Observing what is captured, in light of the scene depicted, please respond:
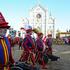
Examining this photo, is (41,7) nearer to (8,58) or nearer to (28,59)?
(28,59)

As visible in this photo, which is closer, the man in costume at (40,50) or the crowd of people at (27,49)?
the crowd of people at (27,49)

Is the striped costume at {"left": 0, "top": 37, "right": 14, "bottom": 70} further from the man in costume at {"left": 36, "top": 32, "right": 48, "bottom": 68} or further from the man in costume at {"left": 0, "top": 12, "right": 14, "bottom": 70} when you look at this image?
the man in costume at {"left": 36, "top": 32, "right": 48, "bottom": 68}

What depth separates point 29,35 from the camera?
13.4 metres

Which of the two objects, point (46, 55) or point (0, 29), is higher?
point (0, 29)

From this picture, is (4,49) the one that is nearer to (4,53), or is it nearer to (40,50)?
(4,53)

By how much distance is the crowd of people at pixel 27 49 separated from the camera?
596cm

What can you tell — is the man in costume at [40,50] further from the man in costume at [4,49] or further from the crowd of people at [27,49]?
the man in costume at [4,49]

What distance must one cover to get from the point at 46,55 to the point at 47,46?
9.21 ft

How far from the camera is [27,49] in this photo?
44.6ft

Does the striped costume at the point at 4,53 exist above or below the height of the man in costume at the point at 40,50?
above

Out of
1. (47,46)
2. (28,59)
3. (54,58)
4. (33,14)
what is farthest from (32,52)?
(33,14)

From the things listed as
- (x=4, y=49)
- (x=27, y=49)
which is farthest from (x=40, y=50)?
(x=4, y=49)

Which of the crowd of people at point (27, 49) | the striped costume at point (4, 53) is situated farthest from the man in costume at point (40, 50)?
the striped costume at point (4, 53)

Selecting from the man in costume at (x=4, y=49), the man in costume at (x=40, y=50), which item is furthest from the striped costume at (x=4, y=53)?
the man in costume at (x=40, y=50)
